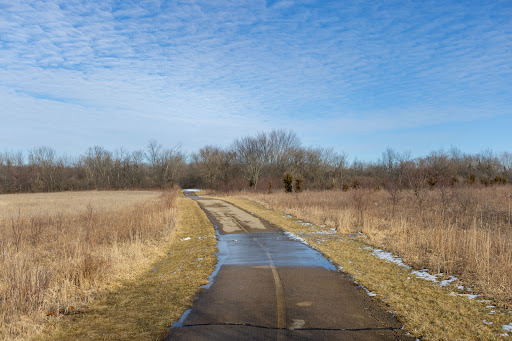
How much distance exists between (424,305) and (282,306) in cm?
277

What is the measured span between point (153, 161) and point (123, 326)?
95.5 m

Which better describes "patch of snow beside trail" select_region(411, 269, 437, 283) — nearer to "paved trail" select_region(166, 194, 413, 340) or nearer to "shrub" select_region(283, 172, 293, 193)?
"paved trail" select_region(166, 194, 413, 340)

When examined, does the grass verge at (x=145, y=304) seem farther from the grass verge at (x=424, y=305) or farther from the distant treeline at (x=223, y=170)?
the distant treeline at (x=223, y=170)

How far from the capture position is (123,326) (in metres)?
5.85

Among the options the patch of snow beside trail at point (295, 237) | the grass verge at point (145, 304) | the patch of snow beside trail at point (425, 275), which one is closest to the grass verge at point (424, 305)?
the patch of snow beside trail at point (425, 275)

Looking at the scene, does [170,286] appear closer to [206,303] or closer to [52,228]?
[206,303]

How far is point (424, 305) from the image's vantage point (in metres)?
6.75

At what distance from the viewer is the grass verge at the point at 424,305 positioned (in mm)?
5453

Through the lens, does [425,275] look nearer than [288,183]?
Yes

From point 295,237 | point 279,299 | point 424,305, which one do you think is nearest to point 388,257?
point 424,305

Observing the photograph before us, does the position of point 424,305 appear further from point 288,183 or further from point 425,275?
point 288,183

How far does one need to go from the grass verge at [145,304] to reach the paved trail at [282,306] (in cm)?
34

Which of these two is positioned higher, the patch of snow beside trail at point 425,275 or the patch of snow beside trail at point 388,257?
the patch of snow beside trail at point 425,275

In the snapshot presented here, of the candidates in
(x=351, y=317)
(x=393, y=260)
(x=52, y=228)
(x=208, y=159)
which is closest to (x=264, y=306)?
(x=351, y=317)
